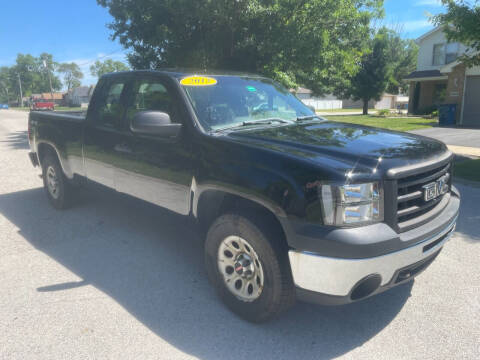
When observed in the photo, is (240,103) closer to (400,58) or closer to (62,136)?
(62,136)

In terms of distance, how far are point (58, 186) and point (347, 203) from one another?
4.53 m

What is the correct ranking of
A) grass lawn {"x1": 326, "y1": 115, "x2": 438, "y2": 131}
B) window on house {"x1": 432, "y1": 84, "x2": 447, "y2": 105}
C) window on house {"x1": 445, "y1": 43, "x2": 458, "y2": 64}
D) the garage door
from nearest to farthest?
grass lawn {"x1": 326, "y1": 115, "x2": 438, "y2": 131}
the garage door
window on house {"x1": 445, "y1": 43, "x2": 458, "y2": 64}
window on house {"x1": 432, "y1": 84, "x2": 447, "y2": 105}

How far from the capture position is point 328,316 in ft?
9.72

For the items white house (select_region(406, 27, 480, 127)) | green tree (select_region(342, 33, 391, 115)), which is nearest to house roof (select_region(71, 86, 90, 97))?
green tree (select_region(342, 33, 391, 115))

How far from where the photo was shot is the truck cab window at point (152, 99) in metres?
3.48

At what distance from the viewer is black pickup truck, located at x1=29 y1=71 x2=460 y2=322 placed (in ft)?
7.55

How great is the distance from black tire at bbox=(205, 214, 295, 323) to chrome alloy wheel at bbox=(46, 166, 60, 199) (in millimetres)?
3541

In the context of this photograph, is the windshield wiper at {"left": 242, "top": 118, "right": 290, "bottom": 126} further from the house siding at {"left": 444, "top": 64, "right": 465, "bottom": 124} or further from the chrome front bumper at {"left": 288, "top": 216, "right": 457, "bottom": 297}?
the house siding at {"left": 444, "top": 64, "right": 465, "bottom": 124}

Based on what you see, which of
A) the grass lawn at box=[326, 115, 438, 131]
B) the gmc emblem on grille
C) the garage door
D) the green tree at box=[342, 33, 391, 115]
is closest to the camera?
the gmc emblem on grille

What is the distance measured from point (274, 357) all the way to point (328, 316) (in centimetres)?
68

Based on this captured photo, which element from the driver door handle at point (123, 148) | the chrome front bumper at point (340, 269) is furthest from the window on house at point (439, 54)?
the chrome front bumper at point (340, 269)

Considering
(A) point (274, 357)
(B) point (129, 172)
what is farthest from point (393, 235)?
(B) point (129, 172)

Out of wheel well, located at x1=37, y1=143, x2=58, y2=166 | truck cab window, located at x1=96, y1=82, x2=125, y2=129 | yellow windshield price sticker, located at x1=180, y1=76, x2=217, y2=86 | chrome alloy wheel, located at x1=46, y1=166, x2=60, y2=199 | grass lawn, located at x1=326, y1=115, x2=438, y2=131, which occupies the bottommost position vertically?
grass lawn, located at x1=326, y1=115, x2=438, y2=131

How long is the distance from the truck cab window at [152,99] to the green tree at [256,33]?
674 cm
